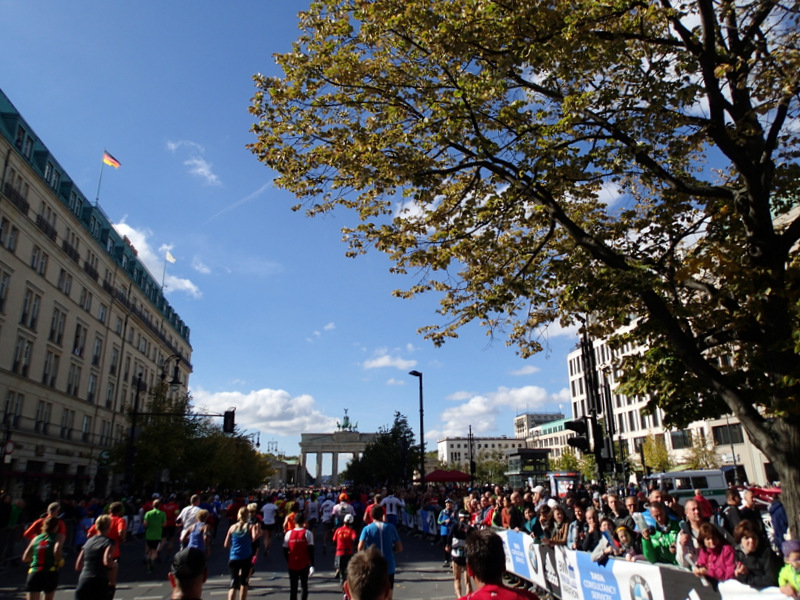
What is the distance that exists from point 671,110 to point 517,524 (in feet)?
27.3

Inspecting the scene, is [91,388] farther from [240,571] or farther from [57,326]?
[240,571]

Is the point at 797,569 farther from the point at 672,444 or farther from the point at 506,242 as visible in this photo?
the point at 672,444

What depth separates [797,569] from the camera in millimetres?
5609

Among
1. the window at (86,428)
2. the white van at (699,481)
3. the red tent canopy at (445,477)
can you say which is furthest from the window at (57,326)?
the white van at (699,481)

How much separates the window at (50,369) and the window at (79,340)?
8.89ft

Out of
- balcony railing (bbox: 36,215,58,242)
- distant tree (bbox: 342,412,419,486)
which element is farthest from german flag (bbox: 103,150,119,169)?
distant tree (bbox: 342,412,419,486)

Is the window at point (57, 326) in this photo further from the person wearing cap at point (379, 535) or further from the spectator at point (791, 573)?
the spectator at point (791, 573)

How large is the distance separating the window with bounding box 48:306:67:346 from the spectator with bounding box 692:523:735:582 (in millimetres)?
39786

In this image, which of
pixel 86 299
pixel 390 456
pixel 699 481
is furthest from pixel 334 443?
pixel 699 481

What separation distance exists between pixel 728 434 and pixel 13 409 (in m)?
60.0

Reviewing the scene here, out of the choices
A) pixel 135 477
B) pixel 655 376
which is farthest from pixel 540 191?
pixel 135 477

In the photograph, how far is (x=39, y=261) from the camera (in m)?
36.0

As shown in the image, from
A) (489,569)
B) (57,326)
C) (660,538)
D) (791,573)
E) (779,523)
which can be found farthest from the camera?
(57,326)

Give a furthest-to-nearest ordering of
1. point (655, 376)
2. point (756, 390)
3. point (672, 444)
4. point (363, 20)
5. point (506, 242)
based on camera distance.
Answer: point (672, 444) → point (506, 242) → point (655, 376) → point (756, 390) → point (363, 20)
